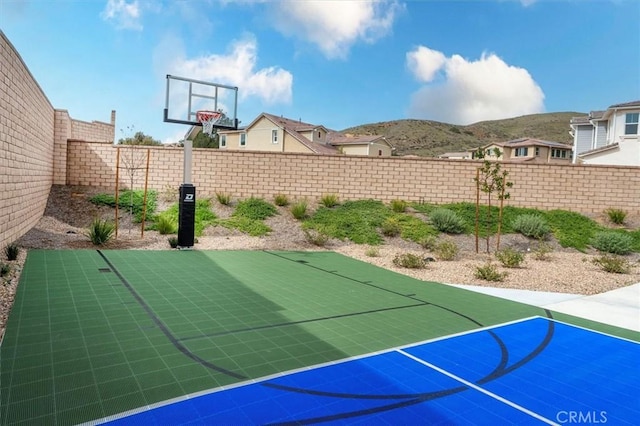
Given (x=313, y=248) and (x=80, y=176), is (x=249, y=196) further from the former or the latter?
(x=80, y=176)

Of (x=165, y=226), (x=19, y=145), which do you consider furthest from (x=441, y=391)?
(x=165, y=226)

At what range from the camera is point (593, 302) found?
22.7ft

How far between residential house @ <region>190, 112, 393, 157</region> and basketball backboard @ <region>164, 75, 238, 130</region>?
2153 centimetres

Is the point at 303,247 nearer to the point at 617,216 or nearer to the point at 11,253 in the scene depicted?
the point at 11,253

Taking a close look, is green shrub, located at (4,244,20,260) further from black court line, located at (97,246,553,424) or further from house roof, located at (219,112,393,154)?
house roof, located at (219,112,393,154)

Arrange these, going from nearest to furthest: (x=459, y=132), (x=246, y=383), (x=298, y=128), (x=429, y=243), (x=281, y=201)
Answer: (x=246, y=383) < (x=429, y=243) < (x=281, y=201) < (x=298, y=128) < (x=459, y=132)

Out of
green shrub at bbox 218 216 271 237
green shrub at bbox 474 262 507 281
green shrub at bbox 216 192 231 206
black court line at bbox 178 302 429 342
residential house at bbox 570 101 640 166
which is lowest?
black court line at bbox 178 302 429 342

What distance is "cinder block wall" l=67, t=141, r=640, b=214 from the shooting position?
50.6ft

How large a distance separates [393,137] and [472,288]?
223 feet

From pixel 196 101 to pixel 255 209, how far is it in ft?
13.3

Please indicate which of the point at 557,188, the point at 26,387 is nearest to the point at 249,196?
the point at 557,188

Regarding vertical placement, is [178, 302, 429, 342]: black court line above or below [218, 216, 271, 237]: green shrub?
below

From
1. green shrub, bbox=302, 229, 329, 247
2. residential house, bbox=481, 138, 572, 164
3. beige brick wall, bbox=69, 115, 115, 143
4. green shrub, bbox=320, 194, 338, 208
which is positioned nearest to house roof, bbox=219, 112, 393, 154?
residential house, bbox=481, 138, 572, 164

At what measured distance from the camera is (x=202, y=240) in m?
11.7
